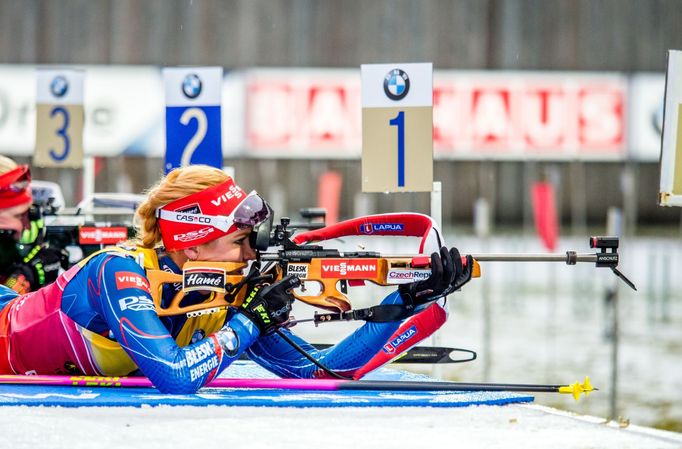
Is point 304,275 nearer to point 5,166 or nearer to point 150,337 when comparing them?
point 150,337

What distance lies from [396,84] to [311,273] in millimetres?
1255

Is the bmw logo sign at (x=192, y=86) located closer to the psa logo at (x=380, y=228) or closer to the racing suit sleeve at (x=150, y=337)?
the psa logo at (x=380, y=228)

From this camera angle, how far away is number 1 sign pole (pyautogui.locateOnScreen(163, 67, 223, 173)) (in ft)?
14.5

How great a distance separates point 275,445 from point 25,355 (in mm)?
1054

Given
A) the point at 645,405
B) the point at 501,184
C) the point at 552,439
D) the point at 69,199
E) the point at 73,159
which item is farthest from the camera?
the point at 501,184

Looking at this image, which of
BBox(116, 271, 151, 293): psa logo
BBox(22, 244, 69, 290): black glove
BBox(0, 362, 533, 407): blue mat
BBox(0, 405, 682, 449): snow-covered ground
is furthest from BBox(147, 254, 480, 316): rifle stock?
BBox(22, 244, 69, 290): black glove

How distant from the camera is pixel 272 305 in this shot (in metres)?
2.46

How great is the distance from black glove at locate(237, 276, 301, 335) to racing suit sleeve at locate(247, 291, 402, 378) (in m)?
0.35

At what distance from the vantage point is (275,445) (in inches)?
76.9

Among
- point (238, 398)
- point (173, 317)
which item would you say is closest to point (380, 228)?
point (173, 317)

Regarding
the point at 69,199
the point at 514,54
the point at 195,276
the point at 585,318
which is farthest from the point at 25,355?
the point at 514,54

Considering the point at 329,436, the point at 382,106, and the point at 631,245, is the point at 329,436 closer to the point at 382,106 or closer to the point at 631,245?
the point at 382,106

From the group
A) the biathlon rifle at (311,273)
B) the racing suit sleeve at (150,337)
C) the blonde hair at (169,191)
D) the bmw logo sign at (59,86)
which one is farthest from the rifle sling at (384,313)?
the bmw logo sign at (59,86)

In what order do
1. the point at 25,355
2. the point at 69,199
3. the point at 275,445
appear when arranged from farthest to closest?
the point at 69,199
the point at 25,355
the point at 275,445
